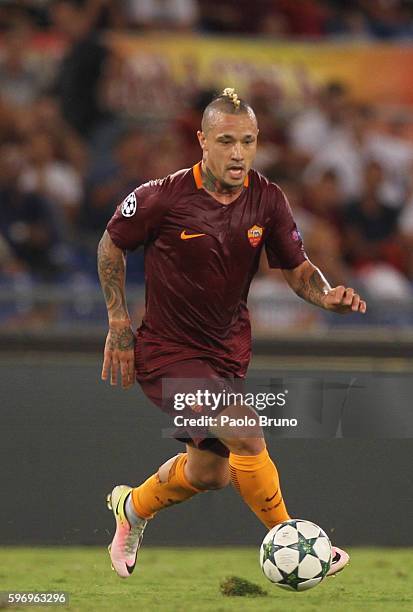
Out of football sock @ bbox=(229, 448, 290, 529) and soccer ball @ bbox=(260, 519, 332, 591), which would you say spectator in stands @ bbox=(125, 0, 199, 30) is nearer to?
football sock @ bbox=(229, 448, 290, 529)

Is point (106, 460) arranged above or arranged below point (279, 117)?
below

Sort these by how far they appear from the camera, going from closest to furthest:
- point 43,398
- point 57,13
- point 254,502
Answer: point 254,502 → point 43,398 → point 57,13

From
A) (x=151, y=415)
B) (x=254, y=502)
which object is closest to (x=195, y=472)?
(x=254, y=502)

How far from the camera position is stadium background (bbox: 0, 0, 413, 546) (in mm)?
6879

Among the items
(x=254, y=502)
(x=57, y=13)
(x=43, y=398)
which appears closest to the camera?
(x=254, y=502)

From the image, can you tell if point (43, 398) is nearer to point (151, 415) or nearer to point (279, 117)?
point (151, 415)

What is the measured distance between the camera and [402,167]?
10867 millimetres

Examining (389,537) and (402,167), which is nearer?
(389,537)

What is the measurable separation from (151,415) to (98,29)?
482 centimetres

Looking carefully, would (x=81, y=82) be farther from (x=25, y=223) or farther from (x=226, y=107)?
(x=226, y=107)

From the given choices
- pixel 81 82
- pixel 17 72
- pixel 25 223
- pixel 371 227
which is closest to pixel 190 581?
pixel 25 223

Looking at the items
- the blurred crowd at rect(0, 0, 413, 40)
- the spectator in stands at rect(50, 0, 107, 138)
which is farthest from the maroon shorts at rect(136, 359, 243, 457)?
the blurred crowd at rect(0, 0, 413, 40)

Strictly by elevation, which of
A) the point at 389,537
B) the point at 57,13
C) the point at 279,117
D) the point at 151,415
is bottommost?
the point at 389,537

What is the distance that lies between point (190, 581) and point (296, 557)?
1.03m
